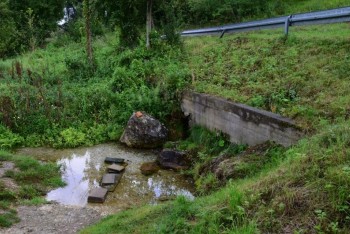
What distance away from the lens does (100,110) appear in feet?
42.0

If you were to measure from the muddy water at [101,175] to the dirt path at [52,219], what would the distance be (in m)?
0.34

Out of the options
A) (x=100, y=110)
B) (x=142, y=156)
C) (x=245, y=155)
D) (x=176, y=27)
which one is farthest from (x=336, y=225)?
(x=176, y=27)

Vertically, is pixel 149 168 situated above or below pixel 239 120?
below

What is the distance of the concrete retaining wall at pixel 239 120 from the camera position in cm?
724

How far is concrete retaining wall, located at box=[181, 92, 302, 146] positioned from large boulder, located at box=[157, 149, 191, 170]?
1.23m

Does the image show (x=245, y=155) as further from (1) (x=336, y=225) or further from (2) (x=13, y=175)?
(2) (x=13, y=175)

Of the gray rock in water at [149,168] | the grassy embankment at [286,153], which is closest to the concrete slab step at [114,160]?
the gray rock in water at [149,168]

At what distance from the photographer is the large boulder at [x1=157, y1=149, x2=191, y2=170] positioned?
935 cm

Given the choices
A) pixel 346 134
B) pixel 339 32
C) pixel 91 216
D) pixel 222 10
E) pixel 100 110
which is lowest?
pixel 91 216

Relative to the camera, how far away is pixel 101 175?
9023mm

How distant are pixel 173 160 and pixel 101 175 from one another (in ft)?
6.19

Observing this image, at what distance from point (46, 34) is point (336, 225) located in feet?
97.3

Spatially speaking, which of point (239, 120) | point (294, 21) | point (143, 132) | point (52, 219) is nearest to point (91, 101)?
point (143, 132)

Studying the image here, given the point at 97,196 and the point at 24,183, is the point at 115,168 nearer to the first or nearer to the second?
the point at 97,196
